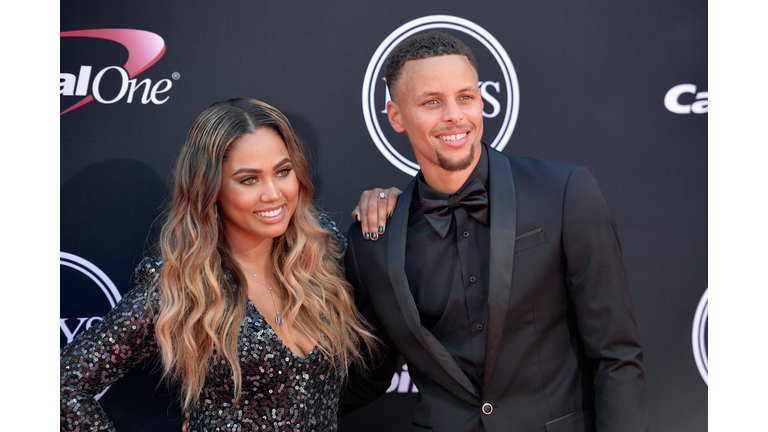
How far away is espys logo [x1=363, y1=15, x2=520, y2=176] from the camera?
9.21ft

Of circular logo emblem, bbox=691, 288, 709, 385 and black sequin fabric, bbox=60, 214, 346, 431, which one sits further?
circular logo emblem, bbox=691, 288, 709, 385

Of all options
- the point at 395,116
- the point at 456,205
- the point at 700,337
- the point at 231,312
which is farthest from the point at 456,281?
the point at 700,337

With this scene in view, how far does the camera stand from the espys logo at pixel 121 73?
2.78 m

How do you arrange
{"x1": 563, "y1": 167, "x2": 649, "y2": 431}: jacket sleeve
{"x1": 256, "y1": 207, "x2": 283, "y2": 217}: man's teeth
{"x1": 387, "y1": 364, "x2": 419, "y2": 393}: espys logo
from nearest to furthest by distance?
{"x1": 563, "y1": 167, "x2": 649, "y2": 431}: jacket sleeve < {"x1": 256, "y1": 207, "x2": 283, "y2": 217}: man's teeth < {"x1": 387, "y1": 364, "x2": 419, "y2": 393}: espys logo

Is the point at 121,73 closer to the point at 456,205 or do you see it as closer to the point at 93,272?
the point at 93,272

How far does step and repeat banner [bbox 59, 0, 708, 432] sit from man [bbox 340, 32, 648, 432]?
0.74 m

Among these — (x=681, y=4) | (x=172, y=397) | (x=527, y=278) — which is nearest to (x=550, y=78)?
(x=681, y=4)

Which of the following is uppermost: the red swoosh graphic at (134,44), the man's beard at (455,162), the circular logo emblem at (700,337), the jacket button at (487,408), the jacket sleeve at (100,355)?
the red swoosh graphic at (134,44)

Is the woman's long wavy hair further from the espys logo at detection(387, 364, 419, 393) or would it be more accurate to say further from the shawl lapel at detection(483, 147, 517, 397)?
the shawl lapel at detection(483, 147, 517, 397)

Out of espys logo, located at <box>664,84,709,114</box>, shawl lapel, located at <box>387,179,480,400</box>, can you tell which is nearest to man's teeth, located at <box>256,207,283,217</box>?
shawl lapel, located at <box>387,179,480,400</box>

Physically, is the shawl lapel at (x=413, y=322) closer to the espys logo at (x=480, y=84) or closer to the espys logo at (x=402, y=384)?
the espys logo at (x=480, y=84)

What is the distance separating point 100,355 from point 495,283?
57.5 inches

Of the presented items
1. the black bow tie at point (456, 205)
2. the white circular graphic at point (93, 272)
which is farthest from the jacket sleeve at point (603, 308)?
the white circular graphic at point (93, 272)

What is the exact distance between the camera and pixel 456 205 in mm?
2104
